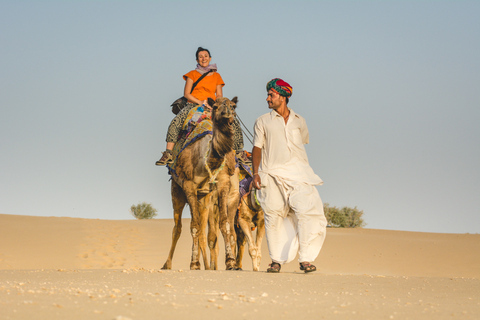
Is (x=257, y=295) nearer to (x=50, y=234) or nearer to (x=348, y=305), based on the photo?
(x=348, y=305)

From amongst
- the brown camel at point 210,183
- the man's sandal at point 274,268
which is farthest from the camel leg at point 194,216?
the man's sandal at point 274,268

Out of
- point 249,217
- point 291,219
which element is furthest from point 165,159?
point 291,219

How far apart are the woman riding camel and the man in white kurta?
3163 mm

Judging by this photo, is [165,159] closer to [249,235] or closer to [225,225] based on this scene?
[225,225]

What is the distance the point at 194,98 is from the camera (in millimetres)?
13258

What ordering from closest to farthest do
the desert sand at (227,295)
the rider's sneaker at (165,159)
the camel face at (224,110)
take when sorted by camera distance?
the desert sand at (227,295) → the camel face at (224,110) → the rider's sneaker at (165,159)

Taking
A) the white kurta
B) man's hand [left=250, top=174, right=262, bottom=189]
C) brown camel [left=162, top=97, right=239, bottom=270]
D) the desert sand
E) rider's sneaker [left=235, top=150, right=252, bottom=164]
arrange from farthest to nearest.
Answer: rider's sneaker [left=235, top=150, right=252, bottom=164] < brown camel [left=162, top=97, right=239, bottom=270] < man's hand [left=250, top=174, right=262, bottom=189] < the white kurta < the desert sand

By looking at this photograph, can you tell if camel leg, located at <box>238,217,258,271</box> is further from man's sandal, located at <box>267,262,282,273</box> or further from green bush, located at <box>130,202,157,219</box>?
green bush, located at <box>130,202,157,219</box>

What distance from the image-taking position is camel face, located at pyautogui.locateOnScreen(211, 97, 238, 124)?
35.8 feet

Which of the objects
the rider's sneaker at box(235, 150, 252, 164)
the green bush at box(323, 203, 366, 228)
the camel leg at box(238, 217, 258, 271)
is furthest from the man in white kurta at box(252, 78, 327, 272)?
the green bush at box(323, 203, 366, 228)

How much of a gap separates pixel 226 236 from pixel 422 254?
47.3ft

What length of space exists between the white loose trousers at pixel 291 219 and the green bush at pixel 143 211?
3505cm

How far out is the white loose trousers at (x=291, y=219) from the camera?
9.31m

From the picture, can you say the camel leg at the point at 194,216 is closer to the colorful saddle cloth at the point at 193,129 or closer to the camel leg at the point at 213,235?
the camel leg at the point at 213,235
